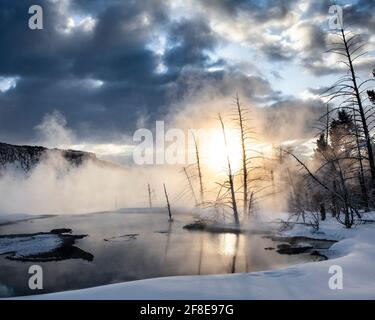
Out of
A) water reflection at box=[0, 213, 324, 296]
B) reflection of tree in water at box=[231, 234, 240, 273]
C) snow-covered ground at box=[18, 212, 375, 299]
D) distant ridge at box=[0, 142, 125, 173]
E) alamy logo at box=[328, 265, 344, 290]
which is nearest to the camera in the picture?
snow-covered ground at box=[18, 212, 375, 299]

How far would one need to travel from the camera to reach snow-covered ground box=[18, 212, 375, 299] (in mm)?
8938

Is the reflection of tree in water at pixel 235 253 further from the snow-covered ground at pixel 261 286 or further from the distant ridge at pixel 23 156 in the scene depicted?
the distant ridge at pixel 23 156

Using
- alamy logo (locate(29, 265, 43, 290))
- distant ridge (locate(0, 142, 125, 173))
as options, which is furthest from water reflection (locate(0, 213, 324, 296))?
distant ridge (locate(0, 142, 125, 173))

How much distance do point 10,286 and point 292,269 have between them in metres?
11.4

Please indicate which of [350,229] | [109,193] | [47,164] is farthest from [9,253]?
[47,164]

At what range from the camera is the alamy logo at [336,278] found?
981 cm

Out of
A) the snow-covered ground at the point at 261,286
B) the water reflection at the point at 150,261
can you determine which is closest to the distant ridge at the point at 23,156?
the water reflection at the point at 150,261

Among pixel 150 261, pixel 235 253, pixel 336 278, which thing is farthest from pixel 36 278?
pixel 336 278

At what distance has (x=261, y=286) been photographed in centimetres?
1005

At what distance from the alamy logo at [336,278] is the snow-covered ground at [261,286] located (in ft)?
0.37

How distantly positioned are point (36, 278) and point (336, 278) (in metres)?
12.9

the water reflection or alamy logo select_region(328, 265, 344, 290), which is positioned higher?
alamy logo select_region(328, 265, 344, 290)

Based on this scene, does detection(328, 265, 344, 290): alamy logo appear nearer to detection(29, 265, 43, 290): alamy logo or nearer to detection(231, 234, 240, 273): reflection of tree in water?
detection(231, 234, 240, 273): reflection of tree in water

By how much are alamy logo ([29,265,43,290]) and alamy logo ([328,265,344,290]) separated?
11052 mm
